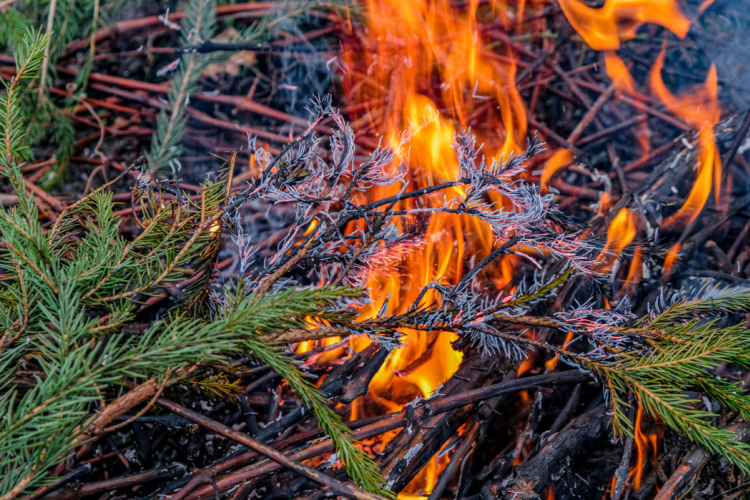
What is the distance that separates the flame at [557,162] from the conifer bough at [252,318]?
63 cm

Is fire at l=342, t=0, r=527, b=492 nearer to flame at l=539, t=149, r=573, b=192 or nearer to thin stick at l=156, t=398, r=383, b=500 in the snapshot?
flame at l=539, t=149, r=573, b=192

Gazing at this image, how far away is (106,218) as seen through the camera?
3.18 ft

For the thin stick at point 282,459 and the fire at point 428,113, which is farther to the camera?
the fire at point 428,113

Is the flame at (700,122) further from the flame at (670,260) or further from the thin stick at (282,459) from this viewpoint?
the thin stick at (282,459)

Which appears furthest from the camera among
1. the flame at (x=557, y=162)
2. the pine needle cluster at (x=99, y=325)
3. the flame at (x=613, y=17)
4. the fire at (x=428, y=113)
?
the flame at (x=613, y=17)

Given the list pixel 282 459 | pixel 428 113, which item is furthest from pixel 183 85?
pixel 282 459

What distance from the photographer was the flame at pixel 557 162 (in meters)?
1.74

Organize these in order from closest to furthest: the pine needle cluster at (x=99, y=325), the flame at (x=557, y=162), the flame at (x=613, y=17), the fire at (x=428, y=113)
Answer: the pine needle cluster at (x=99, y=325) < the fire at (x=428, y=113) < the flame at (x=557, y=162) < the flame at (x=613, y=17)

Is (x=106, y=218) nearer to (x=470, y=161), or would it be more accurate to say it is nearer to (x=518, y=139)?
(x=470, y=161)

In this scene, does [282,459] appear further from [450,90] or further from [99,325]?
[450,90]

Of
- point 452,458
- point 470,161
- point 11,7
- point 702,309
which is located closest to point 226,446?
point 452,458

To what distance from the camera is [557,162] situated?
5.86 feet

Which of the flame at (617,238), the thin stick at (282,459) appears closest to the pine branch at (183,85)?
the thin stick at (282,459)

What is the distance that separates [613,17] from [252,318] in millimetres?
1964
